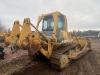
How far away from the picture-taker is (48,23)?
6680 millimetres

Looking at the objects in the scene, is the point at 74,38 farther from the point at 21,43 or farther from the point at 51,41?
the point at 21,43

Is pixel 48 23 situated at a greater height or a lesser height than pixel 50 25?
greater

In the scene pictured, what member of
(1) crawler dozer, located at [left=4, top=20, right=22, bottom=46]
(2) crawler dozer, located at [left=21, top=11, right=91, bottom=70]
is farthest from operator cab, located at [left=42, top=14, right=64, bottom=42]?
(1) crawler dozer, located at [left=4, top=20, right=22, bottom=46]

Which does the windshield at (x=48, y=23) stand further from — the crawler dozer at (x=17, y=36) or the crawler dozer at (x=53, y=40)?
the crawler dozer at (x=17, y=36)

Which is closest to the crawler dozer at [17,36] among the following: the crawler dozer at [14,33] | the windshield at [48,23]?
the crawler dozer at [14,33]

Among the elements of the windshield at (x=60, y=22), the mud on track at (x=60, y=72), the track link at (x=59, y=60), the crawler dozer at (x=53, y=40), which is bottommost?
the mud on track at (x=60, y=72)

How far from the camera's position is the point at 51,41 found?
19.3 feet

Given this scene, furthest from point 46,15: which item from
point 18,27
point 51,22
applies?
point 18,27

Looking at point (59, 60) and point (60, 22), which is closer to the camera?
point (59, 60)

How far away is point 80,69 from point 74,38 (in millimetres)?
2456

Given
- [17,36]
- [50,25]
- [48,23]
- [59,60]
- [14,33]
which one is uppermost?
[48,23]

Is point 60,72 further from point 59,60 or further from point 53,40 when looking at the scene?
point 53,40

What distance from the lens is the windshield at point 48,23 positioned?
6539mm

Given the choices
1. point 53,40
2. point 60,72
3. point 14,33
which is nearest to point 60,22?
point 53,40
